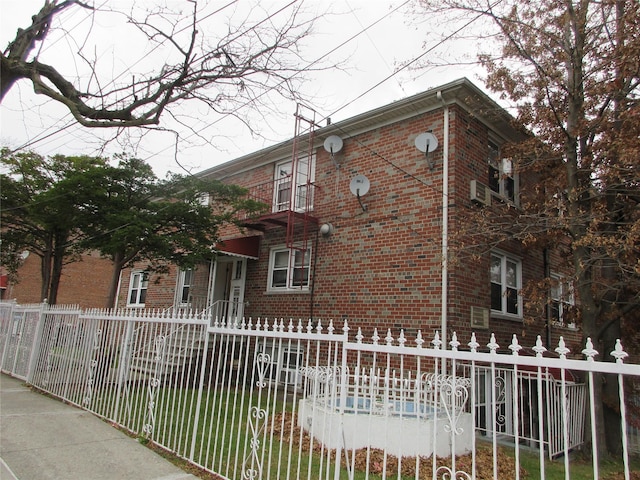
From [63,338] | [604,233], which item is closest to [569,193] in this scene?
[604,233]

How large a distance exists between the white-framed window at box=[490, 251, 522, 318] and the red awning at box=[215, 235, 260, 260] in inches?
264

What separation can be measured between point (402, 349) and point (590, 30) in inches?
284

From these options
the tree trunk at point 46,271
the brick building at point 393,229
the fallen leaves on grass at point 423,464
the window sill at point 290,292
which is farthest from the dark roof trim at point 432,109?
the tree trunk at point 46,271

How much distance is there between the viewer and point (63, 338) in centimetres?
807

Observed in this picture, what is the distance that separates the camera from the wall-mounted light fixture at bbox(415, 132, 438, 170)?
31.6 ft

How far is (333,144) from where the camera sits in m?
11.5

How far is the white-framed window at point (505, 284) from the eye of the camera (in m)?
10.4

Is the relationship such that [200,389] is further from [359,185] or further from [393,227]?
[359,185]

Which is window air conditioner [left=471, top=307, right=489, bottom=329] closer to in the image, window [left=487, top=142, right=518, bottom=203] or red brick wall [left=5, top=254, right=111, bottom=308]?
→ window [left=487, top=142, right=518, bottom=203]

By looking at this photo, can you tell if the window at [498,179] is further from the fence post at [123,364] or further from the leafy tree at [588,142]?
the fence post at [123,364]

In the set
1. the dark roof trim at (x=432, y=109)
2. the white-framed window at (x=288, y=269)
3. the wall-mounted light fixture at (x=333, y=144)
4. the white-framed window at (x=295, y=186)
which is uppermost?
the dark roof trim at (x=432, y=109)

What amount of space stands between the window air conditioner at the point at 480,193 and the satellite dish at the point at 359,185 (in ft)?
7.93

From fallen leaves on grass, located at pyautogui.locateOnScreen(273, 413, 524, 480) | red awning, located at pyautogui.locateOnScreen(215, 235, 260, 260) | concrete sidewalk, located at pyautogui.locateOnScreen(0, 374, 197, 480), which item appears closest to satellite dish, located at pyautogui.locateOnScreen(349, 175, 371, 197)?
red awning, located at pyautogui.locateOnScreen(215, 235, 260, 260)

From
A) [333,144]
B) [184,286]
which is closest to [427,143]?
[333,144]
